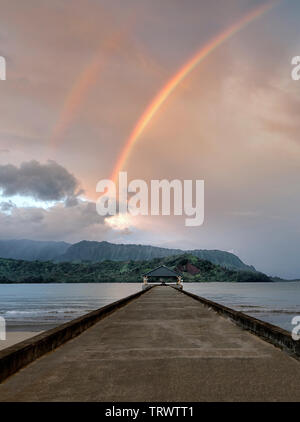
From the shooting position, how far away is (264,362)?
23.7 feet

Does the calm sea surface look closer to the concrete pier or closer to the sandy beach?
the sandy beach

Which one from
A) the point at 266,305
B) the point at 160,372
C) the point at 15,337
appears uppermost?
the point at 160,372

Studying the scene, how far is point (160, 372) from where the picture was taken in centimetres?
641

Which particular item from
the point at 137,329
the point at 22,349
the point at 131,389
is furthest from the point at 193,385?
the point at 137,329

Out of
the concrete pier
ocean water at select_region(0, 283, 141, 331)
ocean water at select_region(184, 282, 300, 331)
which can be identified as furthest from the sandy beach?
ocean water at select_region(184, 282, 300, 331)

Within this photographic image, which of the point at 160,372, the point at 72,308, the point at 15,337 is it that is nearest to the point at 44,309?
the point at 72,308

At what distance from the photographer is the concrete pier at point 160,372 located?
5191 millimetres

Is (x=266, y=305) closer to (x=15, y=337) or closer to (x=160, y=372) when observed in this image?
(x=15, y=337)

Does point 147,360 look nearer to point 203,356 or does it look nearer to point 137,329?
point 203,356

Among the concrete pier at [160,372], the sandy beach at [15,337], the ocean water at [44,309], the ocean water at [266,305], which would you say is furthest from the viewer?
the ocean water at [266,305]

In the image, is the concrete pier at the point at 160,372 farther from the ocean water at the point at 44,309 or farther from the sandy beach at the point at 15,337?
the ocean water at the point at 44,309

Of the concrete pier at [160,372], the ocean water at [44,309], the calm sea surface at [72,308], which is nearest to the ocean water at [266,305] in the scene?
the calm sea surface at [72,308]

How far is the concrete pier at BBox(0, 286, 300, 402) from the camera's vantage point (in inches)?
204
